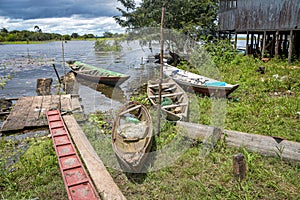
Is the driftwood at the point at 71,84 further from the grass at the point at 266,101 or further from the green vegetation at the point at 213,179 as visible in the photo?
the green vegetation at the point at 213,179

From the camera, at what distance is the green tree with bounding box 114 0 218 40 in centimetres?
1689

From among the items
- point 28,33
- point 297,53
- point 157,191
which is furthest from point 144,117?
point 28,33

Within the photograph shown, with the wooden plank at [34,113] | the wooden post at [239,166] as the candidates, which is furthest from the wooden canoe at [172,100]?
the wooden plank at [34,113]

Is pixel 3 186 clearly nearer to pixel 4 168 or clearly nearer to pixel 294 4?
pixel 4 168

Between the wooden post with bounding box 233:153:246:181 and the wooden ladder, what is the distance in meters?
2.34

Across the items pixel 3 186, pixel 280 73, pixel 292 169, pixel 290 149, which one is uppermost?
pixel 280 73

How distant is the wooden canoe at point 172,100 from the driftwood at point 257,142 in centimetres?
87

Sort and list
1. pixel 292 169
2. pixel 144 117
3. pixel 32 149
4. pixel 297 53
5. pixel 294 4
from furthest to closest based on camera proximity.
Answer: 1. pixel 297 53
2. pixel 294 4
3. pixel 144 117
4. pixel 32 149
5. pixel 292 169

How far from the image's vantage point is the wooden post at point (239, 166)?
12.7 ft

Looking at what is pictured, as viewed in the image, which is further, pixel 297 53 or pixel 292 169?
pixel 297 53

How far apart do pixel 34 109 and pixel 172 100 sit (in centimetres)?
509

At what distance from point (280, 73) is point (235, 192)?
8763 mm

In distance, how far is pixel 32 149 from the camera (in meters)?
5.64

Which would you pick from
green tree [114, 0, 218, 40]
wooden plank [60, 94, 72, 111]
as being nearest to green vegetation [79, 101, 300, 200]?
wooden plank [60, 94, 72, 111]
